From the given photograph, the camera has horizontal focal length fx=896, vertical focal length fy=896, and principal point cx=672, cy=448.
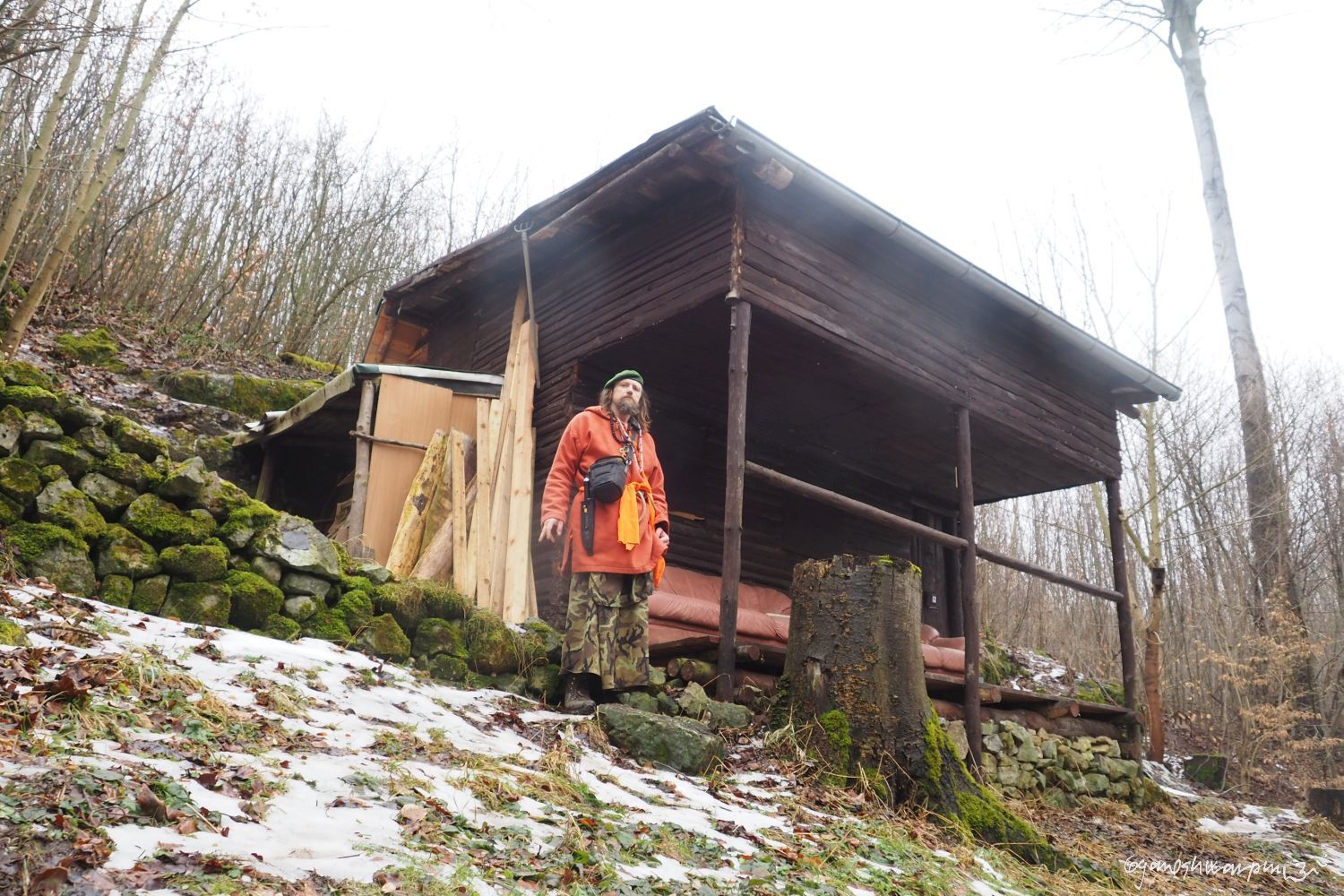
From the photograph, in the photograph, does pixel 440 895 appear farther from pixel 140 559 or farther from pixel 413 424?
pixel 413 424

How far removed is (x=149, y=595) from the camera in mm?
4652

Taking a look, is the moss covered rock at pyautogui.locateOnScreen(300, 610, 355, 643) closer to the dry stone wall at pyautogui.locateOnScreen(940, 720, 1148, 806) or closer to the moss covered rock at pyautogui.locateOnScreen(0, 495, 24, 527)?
the moss covered rock at pyautogui.locateOnScreen(0, 495, 24, 527)

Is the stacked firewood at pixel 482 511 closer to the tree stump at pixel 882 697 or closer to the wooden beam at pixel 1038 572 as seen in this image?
the tree stump at pixel 882 697

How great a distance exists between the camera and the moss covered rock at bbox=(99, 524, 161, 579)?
462cm

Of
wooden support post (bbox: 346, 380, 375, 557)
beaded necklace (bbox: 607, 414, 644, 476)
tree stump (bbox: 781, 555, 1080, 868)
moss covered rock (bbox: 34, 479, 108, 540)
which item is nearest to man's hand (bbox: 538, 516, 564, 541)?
beaded necklace (bbox: 607, 414, 644, 476)

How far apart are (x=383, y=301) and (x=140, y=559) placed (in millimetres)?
6460

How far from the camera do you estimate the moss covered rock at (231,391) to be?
464 inches

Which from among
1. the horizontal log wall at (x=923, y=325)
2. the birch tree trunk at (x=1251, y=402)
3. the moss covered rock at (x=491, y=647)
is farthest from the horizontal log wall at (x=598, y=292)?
the birch tree trunk at (x=1251, y=402)

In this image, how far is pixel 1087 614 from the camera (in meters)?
18.5

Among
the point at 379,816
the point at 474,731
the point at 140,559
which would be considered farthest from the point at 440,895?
the point at 140,559

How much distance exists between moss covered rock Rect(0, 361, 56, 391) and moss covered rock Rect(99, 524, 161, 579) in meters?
0.98

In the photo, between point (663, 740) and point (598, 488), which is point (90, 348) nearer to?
point (598, 488)

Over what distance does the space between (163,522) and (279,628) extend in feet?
2.76

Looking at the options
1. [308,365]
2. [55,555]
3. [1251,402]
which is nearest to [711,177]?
[55,555]
